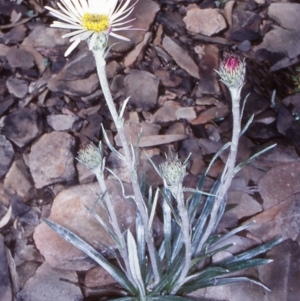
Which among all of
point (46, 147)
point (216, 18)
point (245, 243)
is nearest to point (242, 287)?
point (245, 243)

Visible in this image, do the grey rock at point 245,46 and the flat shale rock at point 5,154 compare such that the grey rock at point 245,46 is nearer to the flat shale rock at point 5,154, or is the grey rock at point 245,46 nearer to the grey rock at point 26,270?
the flat shale rock at point 5,154

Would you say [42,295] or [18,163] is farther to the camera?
[18,163]

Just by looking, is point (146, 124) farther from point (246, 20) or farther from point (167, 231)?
point (246, 20)

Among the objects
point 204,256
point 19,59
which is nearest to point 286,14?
point 19,59

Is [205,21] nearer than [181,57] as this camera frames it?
No

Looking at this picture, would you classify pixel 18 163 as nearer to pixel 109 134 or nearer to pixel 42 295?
pixel 109 134

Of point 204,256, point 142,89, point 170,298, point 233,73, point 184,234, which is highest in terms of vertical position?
point 233,73

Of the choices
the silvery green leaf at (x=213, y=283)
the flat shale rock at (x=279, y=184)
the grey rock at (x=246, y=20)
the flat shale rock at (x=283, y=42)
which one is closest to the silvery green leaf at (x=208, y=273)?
the silvery green leaf at (x=213, y=283)
